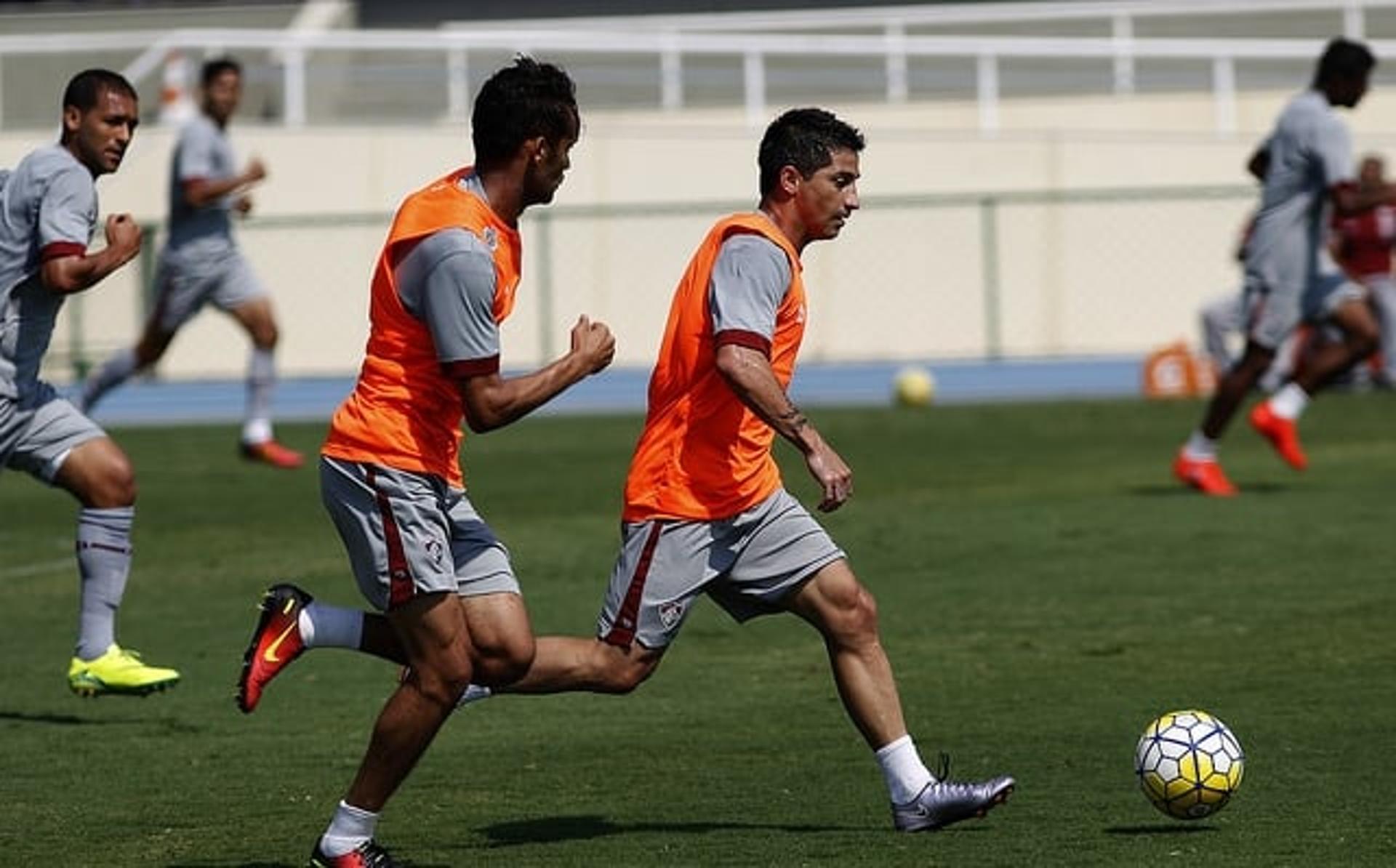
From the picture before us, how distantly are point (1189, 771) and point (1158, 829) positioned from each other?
0.19m

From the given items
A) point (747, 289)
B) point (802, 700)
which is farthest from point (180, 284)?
point (747, 289)

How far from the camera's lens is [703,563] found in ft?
25.0

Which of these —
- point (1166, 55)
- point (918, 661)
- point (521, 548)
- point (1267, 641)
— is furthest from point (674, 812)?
point (1166, 55)

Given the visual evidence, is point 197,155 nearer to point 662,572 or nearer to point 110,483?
point 110,483

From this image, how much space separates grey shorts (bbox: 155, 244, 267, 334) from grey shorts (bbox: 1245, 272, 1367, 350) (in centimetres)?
663

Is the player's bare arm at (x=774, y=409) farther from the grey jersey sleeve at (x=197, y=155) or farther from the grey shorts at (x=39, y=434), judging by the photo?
the grey jersey sleeve at (x=197, y=155)

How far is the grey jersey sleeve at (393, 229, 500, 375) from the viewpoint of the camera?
22.0 ft

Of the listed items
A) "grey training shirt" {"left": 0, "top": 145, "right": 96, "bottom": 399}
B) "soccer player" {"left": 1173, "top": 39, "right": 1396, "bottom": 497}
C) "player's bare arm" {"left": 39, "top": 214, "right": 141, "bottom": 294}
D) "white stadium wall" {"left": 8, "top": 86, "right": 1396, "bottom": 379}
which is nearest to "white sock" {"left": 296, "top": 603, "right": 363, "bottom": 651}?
"player's bare arm" {"left": 39, "top": 214, "right": 141, "bottom": 294}

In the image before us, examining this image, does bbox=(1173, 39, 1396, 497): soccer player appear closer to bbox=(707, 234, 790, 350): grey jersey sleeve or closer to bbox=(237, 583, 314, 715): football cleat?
bbox=(707, 234, 790, 350): grey jersey sleeve

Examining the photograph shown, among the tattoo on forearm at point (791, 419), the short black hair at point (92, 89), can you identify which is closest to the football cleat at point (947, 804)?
the tattoo on forearm at point (791, 419)

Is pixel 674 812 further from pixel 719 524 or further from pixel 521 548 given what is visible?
pixel 521 548

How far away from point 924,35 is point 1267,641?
77.7ft

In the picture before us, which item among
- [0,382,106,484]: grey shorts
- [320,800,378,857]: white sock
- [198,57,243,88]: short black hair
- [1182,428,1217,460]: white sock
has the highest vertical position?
[198,57,243,88]: short black hair

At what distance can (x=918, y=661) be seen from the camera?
1078 cm
